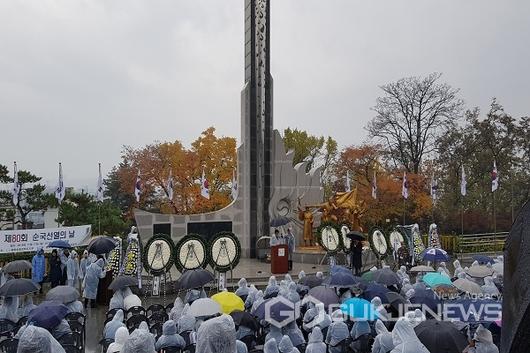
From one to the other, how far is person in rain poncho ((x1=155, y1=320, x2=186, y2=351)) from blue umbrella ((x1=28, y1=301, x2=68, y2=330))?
5.51 ft

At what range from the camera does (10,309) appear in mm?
9773

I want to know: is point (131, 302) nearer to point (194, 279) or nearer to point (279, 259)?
point (194, 279)

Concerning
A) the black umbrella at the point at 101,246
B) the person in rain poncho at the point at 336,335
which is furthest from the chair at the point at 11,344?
the black umbrella at the point at 101,246

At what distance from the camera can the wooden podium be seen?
17.5 meters

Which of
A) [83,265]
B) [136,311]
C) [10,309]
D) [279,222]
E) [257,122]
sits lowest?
[10,309]

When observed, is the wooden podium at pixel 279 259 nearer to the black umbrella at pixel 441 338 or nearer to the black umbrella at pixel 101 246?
the black umbrella at pixel 101 246

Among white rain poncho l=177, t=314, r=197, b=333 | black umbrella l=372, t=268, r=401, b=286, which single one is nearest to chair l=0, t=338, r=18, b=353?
white rain poncho l=177, t=314, r=197, b=333

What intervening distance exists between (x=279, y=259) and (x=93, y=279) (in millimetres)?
6319

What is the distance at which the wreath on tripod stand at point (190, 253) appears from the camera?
14781 mm

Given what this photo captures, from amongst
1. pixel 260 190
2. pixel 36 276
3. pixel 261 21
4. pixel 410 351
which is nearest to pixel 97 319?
pixel 36 276

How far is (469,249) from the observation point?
2691 centimetres

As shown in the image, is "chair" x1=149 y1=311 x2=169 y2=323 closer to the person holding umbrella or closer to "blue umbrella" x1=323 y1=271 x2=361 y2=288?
"blue umbrella" x1=323 y1=271 x2=361 y2=288

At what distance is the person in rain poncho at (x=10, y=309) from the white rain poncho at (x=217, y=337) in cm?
723

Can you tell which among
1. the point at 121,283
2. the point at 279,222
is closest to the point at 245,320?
the point at 121,283
